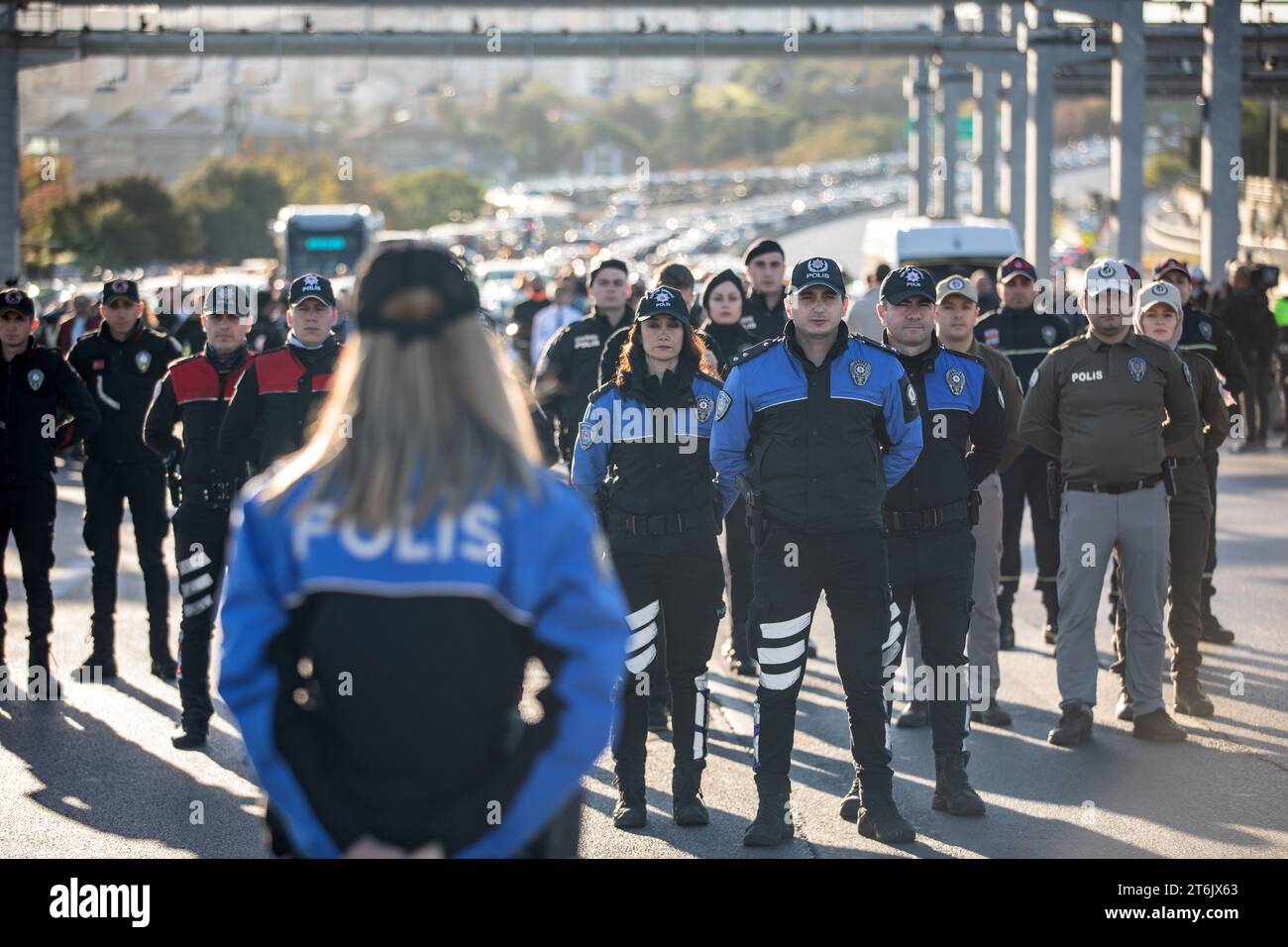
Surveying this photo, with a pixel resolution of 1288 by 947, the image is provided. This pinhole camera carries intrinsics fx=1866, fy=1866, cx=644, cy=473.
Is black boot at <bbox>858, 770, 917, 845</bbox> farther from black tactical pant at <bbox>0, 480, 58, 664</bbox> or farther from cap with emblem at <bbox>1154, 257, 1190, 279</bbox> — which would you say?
cap with emblem at <bbox>1154, 257, 1190, 279</bbox>

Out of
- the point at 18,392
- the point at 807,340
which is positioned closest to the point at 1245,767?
the point at 807,340

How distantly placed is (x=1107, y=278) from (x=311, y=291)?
3.65 metres

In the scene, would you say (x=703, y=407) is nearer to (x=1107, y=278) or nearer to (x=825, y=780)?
(x=825, y=780)

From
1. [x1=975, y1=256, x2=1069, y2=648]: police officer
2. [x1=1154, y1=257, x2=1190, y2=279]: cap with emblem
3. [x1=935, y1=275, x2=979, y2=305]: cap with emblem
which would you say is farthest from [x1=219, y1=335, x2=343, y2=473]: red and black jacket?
[x1=1154, y1=257, x2=1190, y2=279]: cap with emblem

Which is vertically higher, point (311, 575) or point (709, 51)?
point (709, 51)

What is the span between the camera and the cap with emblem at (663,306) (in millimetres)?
7617

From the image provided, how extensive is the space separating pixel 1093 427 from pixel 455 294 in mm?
5922

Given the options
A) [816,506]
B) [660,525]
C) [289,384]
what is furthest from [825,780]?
[289,384]

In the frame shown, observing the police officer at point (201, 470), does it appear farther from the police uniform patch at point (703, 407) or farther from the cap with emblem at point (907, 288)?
the cap with emblem at point (907, 288)

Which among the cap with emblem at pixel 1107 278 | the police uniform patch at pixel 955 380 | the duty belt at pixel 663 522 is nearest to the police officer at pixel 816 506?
the duty belt at pixel 663 522
